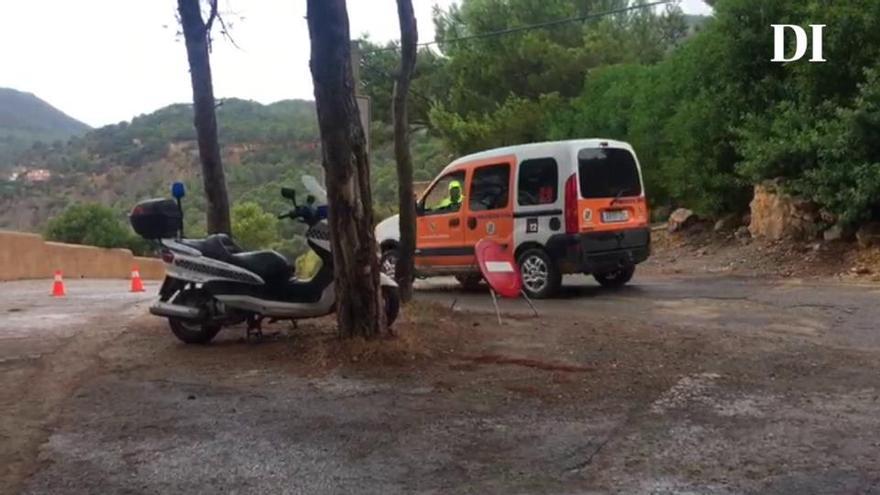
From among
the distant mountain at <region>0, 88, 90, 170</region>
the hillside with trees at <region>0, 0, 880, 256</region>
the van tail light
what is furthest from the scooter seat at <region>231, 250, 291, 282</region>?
the distant mountain at <region>0, 88, 90, 170</region>

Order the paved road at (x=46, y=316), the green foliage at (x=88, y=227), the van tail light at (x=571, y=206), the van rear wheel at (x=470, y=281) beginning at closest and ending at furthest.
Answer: the paved road at (x=46, y=316) < the van tail light at (x=571, y=206) < the van rear wheel at (x=470, y=281) < the green foliage at (x=88, y=227)

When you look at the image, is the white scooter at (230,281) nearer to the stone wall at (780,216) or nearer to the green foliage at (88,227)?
the stone wall at (780,216)

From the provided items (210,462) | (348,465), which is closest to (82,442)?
(210,462)

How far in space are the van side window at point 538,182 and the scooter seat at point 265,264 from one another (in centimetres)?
434

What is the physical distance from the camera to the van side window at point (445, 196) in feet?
41.6

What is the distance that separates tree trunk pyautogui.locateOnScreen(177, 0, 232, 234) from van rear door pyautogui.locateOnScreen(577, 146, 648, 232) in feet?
15.6

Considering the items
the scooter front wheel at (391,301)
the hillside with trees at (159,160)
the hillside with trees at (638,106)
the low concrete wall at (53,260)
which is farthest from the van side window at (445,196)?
the hillside with trees at (159,160)

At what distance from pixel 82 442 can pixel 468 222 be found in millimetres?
7895

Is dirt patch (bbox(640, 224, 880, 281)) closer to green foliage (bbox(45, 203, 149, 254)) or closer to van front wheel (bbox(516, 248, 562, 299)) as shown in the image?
van front wheel (bbox(516, 248, 562, 299))

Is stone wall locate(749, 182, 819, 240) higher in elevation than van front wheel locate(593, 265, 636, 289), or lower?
higher

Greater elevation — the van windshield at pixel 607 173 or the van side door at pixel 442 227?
the van windshield at pixel 607 173

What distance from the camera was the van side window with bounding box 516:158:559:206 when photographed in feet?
37.4

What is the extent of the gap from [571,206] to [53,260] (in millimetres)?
18362

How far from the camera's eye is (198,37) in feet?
40.8
